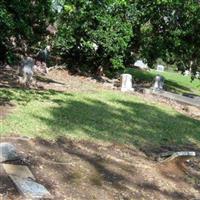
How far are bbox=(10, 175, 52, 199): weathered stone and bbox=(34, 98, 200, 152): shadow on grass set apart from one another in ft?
10.2

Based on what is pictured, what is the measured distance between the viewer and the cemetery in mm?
8172

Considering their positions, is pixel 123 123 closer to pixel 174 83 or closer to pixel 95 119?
pixel 95 119

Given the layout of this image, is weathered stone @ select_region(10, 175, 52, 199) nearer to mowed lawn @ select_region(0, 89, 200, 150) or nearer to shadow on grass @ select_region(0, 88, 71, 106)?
mowed lawn @ select_region(0, 89, 200, 150)

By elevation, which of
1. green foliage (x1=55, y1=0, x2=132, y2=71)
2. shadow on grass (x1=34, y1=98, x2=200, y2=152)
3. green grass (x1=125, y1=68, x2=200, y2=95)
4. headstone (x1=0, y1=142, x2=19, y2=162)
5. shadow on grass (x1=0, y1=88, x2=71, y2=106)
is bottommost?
green grass (x1=125, y1=68, x2=200, y2=95)

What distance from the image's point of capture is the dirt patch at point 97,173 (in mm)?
7676

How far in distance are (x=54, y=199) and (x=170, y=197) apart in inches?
80.5

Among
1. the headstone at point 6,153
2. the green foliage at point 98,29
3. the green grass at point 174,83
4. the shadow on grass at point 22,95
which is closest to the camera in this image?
the headstone at point 6,153

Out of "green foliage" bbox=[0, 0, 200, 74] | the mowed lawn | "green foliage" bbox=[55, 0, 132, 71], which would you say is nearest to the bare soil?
the mowed lawn

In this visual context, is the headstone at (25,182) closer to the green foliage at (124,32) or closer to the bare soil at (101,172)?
the bare soil at (101,172)

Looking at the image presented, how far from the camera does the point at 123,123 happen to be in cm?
1343

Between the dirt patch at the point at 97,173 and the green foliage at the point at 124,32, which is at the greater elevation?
the green foliage at the point at 124,32

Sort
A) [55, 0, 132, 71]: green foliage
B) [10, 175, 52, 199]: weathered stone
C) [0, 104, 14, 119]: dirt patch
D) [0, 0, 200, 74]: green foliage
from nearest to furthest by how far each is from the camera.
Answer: [10, 175, 52, 199]: weathered stone
[0, 104, 14, 119]: dirt patch
[55, 0, 132, 71]: green foliage
[0, 0, 200, 74]: green foliage

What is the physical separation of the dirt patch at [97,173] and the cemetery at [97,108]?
2cm

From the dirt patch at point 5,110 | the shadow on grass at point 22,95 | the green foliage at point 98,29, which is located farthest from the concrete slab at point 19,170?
the green foliage at point 98,29
